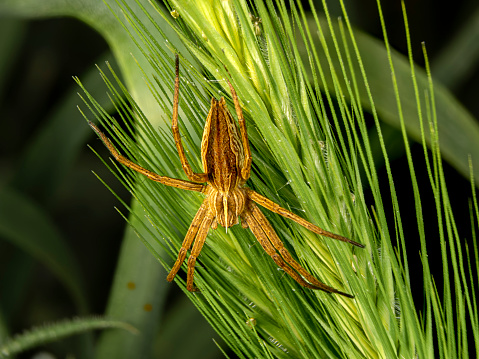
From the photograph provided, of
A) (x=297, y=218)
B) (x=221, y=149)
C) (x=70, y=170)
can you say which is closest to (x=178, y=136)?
(x=221, y=149)

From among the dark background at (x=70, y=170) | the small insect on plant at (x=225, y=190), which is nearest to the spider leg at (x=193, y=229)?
the small insect on plant at (x=225, y=190)

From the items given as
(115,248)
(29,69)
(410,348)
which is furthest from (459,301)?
(29,69)

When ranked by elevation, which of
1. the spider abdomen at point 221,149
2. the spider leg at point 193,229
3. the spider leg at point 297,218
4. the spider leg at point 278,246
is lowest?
the spider leg at point 278,246

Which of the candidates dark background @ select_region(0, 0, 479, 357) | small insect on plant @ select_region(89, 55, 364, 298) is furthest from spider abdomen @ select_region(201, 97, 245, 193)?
dark background @ select_region(0, 0, 479, 357)

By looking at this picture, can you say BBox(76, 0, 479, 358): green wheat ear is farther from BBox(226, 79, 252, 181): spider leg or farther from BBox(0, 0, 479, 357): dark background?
BBox(0, 0, 479, 357): dark background

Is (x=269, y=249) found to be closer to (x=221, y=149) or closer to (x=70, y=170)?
(x=221, y=149)

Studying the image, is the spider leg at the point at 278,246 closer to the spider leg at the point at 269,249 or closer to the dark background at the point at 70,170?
the spider leg at the point at 269,249

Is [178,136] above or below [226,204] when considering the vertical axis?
above

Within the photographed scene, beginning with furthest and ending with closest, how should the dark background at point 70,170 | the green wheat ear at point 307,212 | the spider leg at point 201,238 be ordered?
the dark background at point 70,170
the spider leg at point 201,238
the green wheat ear at point 307,212

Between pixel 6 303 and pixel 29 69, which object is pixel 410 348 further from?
pixel 29 69
